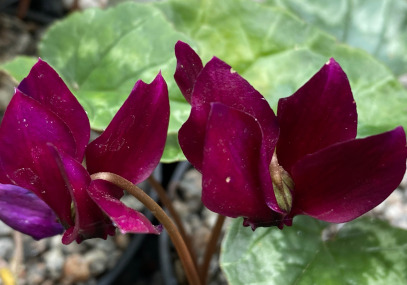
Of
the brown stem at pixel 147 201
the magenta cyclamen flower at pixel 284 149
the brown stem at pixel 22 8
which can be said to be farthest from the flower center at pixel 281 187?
the brown stem at pixel 22 8

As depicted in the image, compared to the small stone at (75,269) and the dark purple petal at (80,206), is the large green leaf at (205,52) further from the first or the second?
the small stone at (75,269)

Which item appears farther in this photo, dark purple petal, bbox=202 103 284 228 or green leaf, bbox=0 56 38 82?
green leaf, bbox=0 56 38 82

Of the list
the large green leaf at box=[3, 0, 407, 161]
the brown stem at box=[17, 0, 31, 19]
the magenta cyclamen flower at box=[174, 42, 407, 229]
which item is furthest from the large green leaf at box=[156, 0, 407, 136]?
the brown stem at box=[17, 0, 31, 19]

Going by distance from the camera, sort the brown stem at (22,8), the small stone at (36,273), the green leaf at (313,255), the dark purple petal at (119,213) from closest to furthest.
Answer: the dark purple petal at (119,213) < the green leaf at (313,255) < the small stone at (36,273) < the brown stem at (22,8)

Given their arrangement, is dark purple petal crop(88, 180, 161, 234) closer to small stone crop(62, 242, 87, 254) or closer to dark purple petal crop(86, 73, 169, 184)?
dark purple petal crop(86, 73, 169, 184)

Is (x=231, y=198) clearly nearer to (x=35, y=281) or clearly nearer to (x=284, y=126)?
(x=284, y=126)

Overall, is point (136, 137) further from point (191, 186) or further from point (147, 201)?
point (191, 186)
